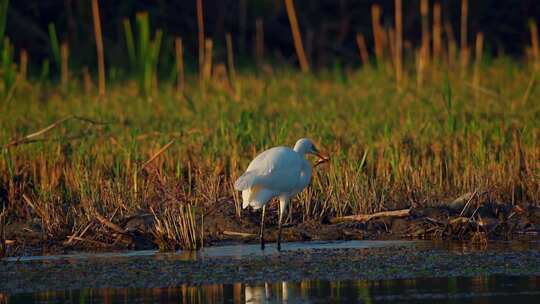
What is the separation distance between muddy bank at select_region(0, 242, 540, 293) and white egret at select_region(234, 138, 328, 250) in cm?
42

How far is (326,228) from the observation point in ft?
26.7

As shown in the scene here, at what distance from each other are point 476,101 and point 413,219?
5023 millimetres

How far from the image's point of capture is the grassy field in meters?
8.42

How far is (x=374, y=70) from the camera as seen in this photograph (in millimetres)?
16625

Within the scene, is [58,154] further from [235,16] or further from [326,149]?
[235,16]

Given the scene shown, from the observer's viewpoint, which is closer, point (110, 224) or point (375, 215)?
point (110, 224)

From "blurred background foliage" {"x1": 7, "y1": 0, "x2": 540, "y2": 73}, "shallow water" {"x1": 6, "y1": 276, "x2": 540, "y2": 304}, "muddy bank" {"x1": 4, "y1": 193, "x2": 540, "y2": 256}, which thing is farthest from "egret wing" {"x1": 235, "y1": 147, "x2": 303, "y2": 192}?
"blurred background foliage" {"x1": 7, "y1": 0, "x2": 540, "y2": 73}

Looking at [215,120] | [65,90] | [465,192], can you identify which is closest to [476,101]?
[215,120]

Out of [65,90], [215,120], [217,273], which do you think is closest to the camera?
[217,273]

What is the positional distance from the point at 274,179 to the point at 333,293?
1679 mm

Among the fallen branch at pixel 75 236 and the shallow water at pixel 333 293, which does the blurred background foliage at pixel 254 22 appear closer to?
the fallen branch at pixel 75 236

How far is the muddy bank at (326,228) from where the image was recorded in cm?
779

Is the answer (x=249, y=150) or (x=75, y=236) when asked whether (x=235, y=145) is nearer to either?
(x=249, y=150)

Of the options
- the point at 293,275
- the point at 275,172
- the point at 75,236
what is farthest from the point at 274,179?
the point at 75,236
